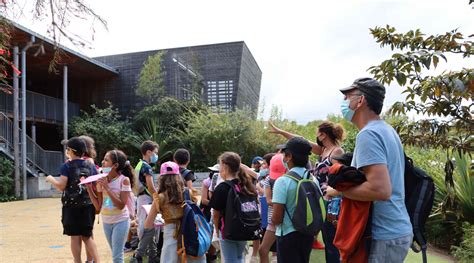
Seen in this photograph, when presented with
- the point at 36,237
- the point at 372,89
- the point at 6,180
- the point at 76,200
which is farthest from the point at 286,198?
the point at 6,180

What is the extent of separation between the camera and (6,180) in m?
14.8

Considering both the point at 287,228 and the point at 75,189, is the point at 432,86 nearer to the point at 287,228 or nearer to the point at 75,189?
the point at 287,228

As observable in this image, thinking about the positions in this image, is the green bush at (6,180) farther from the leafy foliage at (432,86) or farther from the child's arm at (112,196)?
the leafy foliage at (432,86)

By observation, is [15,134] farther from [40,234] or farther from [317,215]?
[317,215]

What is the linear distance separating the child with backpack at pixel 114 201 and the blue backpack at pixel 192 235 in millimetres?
955

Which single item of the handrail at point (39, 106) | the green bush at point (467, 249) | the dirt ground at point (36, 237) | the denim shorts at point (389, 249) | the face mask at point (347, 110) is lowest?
the dirt ground at point (36, 237)

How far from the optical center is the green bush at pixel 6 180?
14680 mm

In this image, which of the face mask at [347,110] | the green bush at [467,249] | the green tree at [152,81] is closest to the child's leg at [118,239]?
the face mask at [347,110]

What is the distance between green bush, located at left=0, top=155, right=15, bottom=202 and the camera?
48.2 feet

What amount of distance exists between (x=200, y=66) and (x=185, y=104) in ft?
9.58

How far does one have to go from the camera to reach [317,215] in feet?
10.9

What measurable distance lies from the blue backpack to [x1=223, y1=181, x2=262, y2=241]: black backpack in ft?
0.75

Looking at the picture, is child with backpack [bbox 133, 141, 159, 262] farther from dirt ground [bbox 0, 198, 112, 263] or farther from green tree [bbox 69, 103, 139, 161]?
green tree [bbox 69, 103, 139, 161]

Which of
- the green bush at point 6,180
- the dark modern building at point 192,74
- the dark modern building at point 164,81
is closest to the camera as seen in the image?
the green bush at point 6,180
